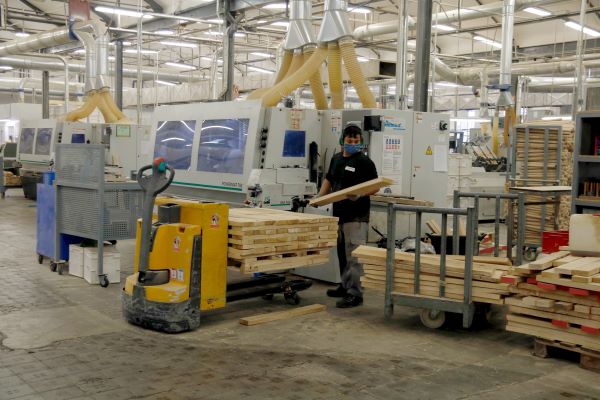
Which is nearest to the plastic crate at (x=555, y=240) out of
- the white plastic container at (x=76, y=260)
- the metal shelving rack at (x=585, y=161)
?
the metal shelving rack at (x=585, y=161)

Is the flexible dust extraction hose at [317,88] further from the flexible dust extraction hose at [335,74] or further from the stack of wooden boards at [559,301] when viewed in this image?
the stack of wooden boards at [559,301]

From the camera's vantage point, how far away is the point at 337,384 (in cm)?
392

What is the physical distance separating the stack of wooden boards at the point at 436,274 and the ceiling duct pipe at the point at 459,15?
6.14m

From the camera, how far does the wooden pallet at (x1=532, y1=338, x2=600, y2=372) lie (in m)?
4.30

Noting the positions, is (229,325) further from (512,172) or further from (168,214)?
(512,172)

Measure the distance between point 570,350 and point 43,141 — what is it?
1324 cm

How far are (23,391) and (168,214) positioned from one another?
1.90 meters

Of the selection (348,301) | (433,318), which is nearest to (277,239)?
(348,301)

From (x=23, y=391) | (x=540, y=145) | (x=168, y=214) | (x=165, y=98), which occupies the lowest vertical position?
(x=23, y=391)

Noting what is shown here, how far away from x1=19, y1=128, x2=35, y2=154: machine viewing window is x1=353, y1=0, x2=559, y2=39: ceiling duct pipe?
8240mm

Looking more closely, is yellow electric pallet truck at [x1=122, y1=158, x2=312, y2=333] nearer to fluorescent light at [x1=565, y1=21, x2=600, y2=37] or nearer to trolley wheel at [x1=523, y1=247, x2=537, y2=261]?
trolley wheel at [x1=523, y1=247, x2=537, y2=261]

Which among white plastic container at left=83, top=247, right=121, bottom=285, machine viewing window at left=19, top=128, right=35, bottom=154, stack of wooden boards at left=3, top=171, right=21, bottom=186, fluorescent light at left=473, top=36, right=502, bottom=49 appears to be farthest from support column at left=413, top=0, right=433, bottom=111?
stack of wooden boards at left=3, top=171, right=21, bottom=186

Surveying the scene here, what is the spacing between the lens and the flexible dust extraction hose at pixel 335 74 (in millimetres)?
7516

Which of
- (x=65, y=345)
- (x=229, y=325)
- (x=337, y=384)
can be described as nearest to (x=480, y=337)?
(x=337, y=384)
